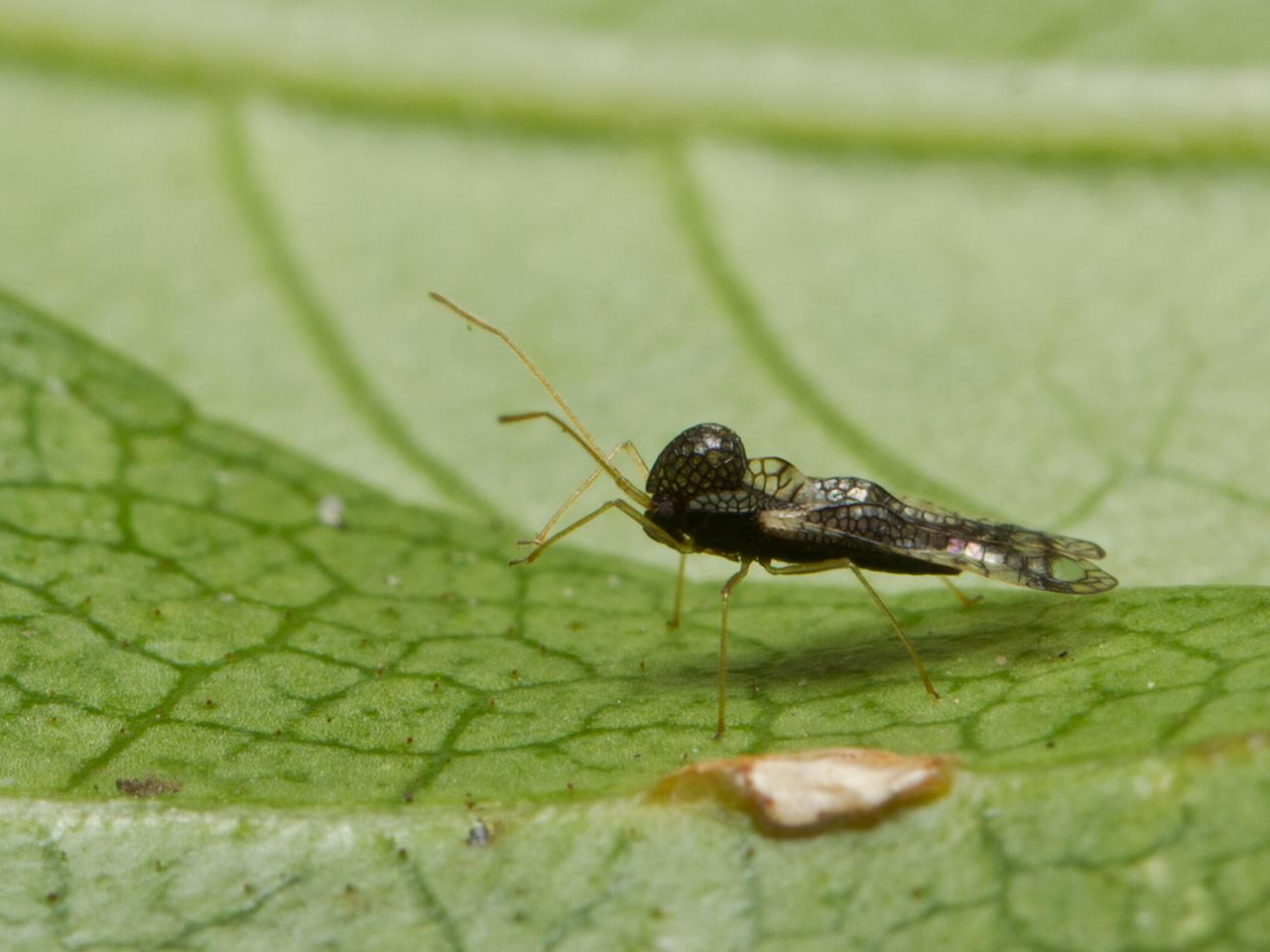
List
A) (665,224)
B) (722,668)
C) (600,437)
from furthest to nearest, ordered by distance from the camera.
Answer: (665,224) < (600,437) < (722,668)

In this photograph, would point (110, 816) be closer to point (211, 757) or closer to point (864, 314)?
point (211, 757)

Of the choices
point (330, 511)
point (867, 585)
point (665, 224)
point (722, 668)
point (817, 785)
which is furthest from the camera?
point (665, 224)

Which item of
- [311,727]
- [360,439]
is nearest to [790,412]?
[360,439]

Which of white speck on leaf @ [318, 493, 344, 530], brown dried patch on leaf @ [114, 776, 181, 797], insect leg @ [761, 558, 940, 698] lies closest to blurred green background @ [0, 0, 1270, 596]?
white speck on leaf @ [318, 493, 344, 530]

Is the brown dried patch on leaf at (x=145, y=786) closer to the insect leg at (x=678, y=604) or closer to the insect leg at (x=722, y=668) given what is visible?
Answer: the insect leg at (x=722, y=668)

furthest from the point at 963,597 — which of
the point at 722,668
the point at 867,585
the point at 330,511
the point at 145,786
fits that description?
the point at 145,786

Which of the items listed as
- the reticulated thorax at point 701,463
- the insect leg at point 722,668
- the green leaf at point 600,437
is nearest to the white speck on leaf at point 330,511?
the green leaf at point 600,437

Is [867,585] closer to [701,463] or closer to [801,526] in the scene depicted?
[801,526]
